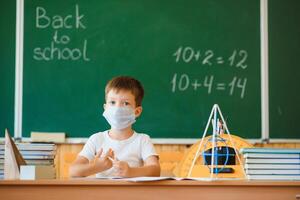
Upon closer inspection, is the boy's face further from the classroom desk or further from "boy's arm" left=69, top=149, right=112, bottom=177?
the classroom desk

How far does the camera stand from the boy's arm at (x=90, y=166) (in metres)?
2.18

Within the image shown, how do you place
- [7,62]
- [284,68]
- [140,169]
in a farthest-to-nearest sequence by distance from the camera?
[284,68]
[7,62]
[140,169]

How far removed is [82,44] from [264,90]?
1477mm

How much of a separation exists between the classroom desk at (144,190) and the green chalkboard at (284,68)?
258 centimetres

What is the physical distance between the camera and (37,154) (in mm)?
2314

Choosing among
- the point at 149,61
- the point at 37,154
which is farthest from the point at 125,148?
the point at 149,61

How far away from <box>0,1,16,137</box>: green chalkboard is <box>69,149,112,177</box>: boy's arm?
6.25ft

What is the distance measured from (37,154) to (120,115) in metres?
0.47

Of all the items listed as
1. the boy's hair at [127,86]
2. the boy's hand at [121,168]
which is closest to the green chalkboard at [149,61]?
the boy's hair at [127,86]

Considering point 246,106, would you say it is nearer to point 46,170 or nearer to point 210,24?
point 210,24

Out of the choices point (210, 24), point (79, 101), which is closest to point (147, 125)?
point (79, 101)

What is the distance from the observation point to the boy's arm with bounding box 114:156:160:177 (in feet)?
7.31

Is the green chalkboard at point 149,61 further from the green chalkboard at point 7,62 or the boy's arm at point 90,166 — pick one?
the boy's arm at point 90,166

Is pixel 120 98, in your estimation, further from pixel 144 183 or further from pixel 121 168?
pixel 144 183
